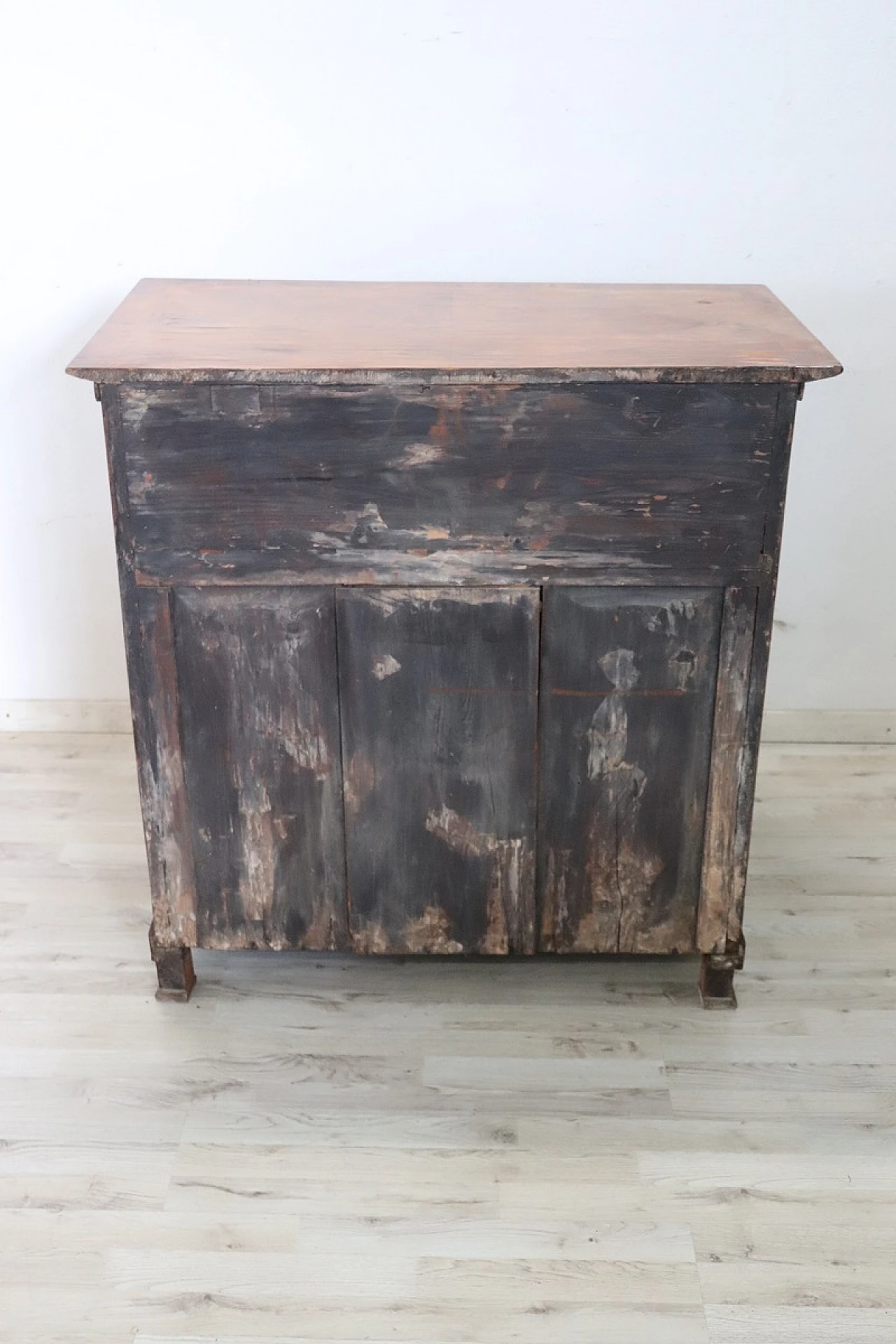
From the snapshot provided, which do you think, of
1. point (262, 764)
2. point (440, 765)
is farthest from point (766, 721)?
point (262, 764)

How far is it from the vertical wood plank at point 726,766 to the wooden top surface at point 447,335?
1.04 feet

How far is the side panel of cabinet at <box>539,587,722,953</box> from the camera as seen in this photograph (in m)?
1.81

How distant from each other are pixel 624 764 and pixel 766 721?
0.93 meters

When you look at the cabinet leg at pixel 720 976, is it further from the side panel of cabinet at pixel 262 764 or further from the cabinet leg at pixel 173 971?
the cabinet leg at pixel 173 971

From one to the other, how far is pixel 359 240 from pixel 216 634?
0.86 metres

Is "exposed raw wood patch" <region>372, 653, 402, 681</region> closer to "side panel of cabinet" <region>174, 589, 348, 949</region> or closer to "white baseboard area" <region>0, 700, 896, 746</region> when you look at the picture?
"side panel of cabinet" <region>174, 589, 348, 949</region>

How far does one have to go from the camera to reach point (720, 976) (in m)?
2.05

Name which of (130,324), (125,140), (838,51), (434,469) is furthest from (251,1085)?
(838,51)

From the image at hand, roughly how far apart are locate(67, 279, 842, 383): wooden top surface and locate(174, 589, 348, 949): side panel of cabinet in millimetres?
302

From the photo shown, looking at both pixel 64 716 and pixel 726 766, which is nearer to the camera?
pixel 726 766

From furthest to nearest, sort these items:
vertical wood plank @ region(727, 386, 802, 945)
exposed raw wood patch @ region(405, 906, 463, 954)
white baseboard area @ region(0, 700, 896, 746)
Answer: white baseboard area @ region(0, 700, 896, 746)
exposed raw wood patch @ region(405, 906, 463, 954)
vertical wood plank @ region(727, 386, 802, 945)

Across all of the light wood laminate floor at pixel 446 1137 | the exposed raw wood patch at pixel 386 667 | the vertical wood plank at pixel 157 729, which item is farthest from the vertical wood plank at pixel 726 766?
the vertical wood plank at pixel 157 729

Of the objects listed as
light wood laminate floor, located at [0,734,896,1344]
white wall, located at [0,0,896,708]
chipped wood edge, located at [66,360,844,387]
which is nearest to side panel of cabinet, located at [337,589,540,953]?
light wood laminate floor, located at [0,734,896,1344]

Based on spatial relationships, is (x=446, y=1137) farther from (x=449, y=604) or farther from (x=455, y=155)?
(x=455, y=155)
